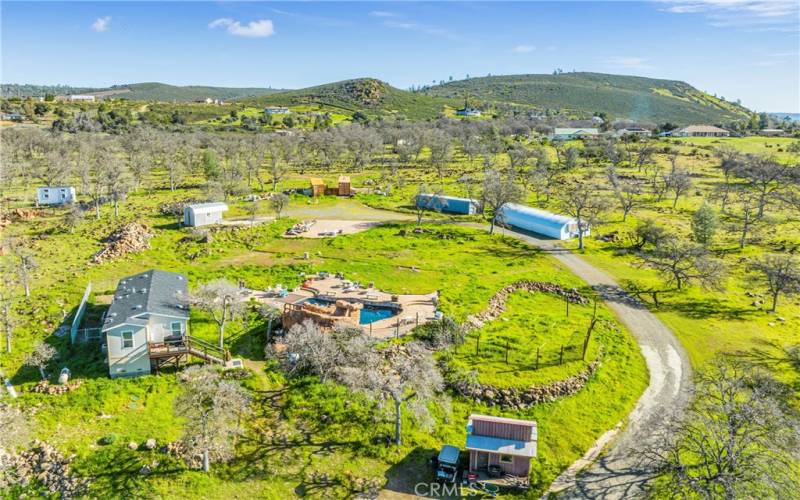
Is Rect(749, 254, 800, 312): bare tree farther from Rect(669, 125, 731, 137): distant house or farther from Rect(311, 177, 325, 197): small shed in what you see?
Rect(669, 125, 731, 137): distant house

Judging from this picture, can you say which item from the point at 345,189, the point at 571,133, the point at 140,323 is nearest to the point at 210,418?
the point at 140,323

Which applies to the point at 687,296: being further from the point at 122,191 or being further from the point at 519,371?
the point at 122,191

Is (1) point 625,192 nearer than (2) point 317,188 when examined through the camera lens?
No

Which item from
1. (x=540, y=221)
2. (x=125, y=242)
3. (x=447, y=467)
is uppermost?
(x=540, y=221)

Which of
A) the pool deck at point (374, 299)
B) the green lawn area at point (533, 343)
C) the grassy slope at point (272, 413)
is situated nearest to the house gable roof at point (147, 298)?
the grassy slope at point (272, 413)

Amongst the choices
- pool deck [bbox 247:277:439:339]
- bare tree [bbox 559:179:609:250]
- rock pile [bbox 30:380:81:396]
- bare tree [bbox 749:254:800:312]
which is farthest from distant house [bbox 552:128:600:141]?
rock pile [bbox 30:380:81:396]

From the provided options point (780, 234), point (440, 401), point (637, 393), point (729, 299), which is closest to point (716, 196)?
point (780, 234)

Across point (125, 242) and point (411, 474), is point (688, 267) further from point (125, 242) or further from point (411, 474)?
point (125, 242)
